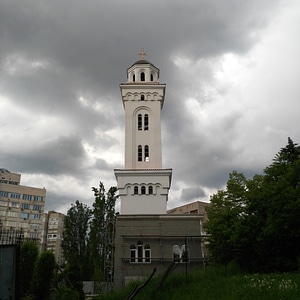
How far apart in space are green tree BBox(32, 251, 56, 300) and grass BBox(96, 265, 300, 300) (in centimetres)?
273

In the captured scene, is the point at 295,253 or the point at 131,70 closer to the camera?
the point at 295,253

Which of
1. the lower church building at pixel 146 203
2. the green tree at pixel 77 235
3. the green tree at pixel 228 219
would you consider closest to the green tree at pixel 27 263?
the lower church building at pixel 146 203

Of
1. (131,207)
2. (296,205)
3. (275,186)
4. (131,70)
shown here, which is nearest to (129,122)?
(131,70)

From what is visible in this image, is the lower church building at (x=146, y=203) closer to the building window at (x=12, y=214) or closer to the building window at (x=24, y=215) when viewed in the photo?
the building window at (x=12, y=214)

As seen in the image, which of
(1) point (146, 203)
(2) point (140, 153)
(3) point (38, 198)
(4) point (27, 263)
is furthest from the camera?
(3) point (38, 198)

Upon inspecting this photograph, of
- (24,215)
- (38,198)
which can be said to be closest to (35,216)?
(24,215)

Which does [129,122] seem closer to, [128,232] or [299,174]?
[128,232]

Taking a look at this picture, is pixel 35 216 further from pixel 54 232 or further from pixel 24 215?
pixel 54 232

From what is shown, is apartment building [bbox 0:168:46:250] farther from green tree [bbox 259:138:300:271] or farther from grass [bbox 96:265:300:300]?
grass [bbox 96:265:300:300]

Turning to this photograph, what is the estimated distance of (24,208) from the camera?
62250mm

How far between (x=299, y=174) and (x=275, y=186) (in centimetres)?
154

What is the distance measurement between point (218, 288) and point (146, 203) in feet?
54.6

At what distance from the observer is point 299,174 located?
67.3 feet

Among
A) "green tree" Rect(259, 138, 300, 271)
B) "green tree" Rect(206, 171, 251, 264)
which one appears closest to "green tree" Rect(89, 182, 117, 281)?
"green tree" Rect(206, 171, 251, 264)
